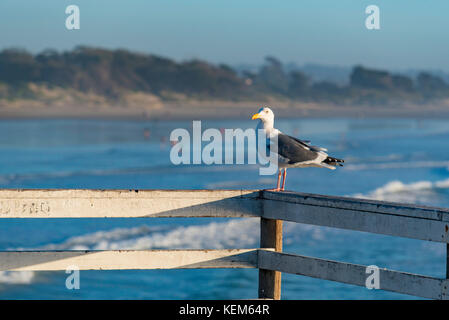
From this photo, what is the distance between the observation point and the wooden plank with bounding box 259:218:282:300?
4.57 meters

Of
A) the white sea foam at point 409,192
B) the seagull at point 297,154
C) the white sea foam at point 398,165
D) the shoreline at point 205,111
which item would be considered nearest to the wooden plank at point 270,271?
the seagull at point 297,154

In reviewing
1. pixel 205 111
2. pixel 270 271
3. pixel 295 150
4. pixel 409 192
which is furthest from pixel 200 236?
pixel 205 111

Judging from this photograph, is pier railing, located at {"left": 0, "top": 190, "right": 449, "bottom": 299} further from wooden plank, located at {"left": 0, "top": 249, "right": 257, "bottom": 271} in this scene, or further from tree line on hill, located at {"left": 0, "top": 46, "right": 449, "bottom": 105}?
tree line on hill, located at {"left": 0, "top": 46, "right": 449, "bottom": 105}

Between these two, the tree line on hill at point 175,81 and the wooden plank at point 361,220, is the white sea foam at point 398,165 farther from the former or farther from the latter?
the tree line on hill at point 175,81

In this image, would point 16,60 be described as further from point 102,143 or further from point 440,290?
point 440,290

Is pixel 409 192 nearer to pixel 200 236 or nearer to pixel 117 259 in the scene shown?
pixel 200 236

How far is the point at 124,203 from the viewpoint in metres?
4.41

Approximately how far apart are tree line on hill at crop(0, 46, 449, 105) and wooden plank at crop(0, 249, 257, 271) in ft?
331

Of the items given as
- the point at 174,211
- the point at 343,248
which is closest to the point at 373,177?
the point at 343,248

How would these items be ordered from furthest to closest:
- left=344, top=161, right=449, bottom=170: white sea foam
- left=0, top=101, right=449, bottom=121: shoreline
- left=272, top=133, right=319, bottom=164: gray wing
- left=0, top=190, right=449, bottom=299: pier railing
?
left=0, top=101, right=449, bottom=121: shoreline
left=344, top=161, right=449, bottom=170: white sea foam
left=272, top=133, right=319, bottom=164: gray wing
left=0, top=190, right=449, bottom=299: pier railing

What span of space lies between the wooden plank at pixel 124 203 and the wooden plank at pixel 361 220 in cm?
Result: 16

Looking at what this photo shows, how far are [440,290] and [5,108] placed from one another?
3773 inches

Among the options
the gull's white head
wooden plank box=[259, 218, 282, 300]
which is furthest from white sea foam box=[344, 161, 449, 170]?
wooden plank box=[259, 218, 282, 300]

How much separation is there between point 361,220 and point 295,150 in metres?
1.29
